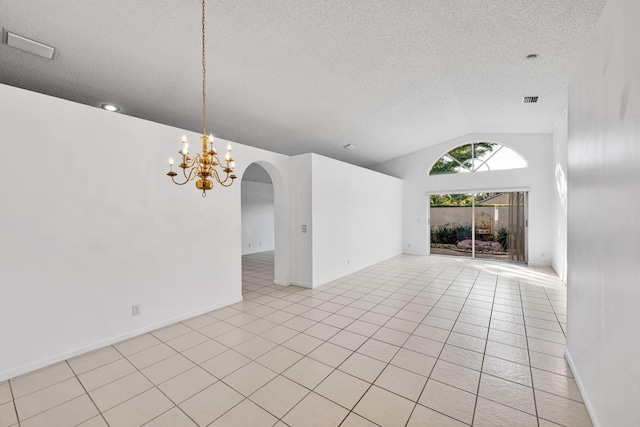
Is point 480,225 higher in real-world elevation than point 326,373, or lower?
higher

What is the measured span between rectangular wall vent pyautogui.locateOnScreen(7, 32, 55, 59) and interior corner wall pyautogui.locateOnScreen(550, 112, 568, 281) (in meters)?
7.86

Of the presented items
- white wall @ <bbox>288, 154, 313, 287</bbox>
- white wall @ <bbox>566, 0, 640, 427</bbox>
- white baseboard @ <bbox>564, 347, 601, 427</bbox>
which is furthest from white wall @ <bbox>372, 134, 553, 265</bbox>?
white wall @ <bbox>566, 0, 640, 427</bbox>

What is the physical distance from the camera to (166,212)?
3303 millimetres

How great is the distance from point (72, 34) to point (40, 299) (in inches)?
99.5

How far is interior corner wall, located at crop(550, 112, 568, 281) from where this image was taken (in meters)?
5.26

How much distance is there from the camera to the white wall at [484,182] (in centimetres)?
668

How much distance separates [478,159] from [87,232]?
8.48 metres

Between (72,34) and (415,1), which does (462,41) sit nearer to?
(415,1)

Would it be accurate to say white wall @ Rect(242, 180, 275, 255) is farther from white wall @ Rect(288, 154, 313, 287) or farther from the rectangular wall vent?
the rectangular wall vent

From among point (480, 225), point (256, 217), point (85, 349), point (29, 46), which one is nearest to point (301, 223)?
point (85, 349)

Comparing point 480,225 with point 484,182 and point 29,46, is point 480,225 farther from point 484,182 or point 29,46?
point 29,46

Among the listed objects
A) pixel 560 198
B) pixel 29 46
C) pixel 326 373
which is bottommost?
pixel 326 373

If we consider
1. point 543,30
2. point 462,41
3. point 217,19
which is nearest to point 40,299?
point 217,19

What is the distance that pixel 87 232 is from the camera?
2691 mm
